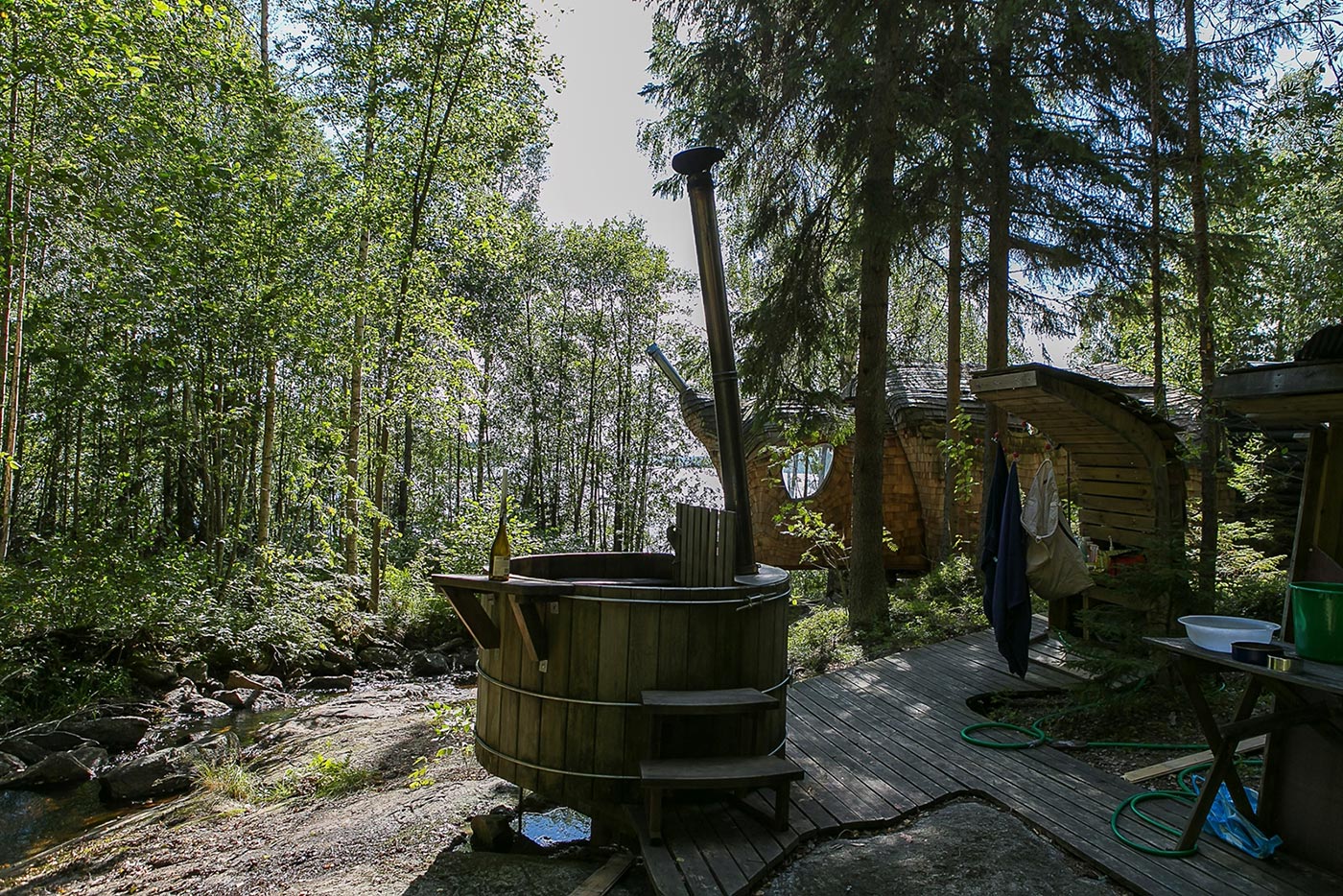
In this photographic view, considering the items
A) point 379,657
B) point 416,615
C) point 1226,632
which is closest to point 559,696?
point 1226,632

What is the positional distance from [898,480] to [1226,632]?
10.5 meters

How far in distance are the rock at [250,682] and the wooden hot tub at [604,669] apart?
627cm

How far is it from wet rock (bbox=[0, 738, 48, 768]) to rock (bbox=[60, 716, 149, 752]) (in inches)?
13.6

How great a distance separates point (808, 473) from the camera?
14.5 meters

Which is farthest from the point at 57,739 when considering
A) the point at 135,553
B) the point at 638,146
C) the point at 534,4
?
the point at 534,4

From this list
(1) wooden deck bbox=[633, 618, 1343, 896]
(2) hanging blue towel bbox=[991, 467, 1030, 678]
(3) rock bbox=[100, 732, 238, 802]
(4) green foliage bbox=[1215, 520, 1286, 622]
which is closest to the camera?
(1) wooden deck bbox=[633, 618, 1343, 896]

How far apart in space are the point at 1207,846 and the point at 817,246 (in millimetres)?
6464

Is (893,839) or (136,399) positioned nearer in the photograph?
(893,839)

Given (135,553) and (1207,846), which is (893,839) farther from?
(135,553)

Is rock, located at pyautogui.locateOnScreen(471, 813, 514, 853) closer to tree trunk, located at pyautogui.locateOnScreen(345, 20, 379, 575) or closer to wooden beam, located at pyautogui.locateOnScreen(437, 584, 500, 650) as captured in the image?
wooden beam, located at pyautogui.locateOnScreen(437, 584, 500, 650)

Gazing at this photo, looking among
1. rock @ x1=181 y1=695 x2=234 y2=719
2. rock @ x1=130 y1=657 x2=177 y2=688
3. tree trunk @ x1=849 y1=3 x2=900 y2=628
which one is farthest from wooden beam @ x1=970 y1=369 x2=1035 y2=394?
rock @ x1=130 y1=657 x2=177 y2=688

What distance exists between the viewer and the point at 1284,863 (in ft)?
9.87

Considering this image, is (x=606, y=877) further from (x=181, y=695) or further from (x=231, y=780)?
(x=181, y=695)

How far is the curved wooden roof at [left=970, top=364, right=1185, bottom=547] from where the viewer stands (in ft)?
17.0
